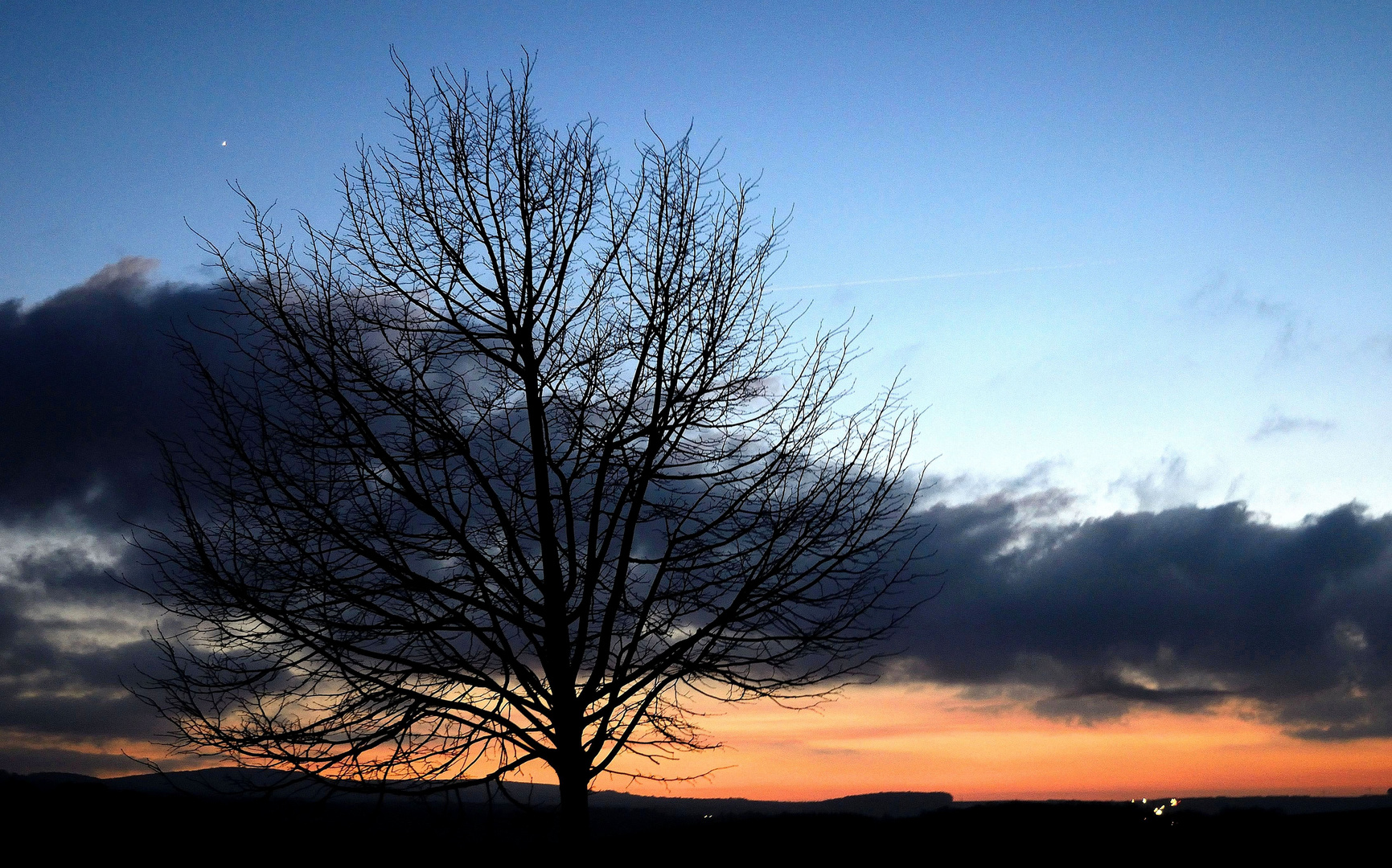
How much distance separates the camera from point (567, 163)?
8.23m

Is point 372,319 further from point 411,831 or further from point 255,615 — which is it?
point 411,831

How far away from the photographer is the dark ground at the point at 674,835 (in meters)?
7.18

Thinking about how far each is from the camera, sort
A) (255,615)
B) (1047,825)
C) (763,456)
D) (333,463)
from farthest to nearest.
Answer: (1047,825)
(763,456)
(333,463)
(255,615)

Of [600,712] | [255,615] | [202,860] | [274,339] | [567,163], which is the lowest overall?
[202,860]

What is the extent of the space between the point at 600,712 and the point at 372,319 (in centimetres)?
384

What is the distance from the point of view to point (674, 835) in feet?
28.0

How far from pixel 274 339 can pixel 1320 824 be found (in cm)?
1036

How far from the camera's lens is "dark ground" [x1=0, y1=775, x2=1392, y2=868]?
7184mm

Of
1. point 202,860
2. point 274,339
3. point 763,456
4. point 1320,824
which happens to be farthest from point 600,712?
point 1320,824

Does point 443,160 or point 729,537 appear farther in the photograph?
point 443,160

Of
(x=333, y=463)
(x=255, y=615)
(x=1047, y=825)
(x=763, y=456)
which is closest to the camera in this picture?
(x=255, y=615)

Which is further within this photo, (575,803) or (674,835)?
(674,835)

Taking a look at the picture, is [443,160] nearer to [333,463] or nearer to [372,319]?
[372,319]

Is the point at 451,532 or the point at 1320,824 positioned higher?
the point at 451,532
